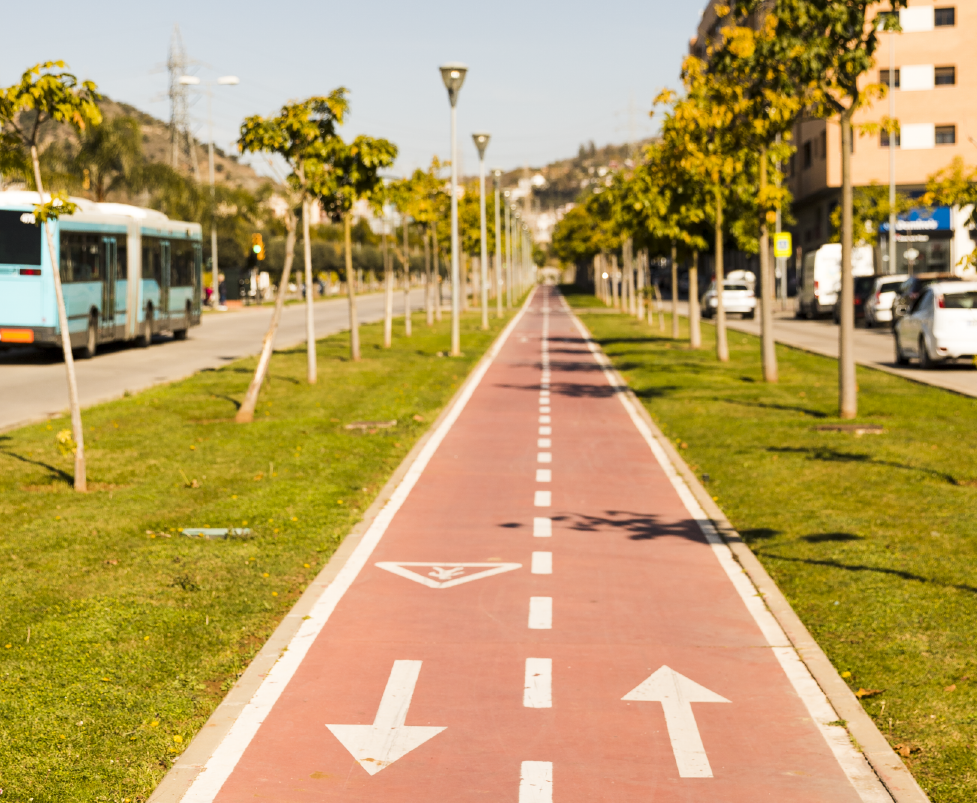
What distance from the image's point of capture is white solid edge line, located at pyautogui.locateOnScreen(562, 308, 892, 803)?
18.1ft

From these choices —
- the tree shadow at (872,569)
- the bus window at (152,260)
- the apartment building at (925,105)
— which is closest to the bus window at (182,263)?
the bus window at (152,260)

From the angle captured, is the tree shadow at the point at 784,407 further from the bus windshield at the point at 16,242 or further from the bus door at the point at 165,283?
the bus door at the point at 165,283

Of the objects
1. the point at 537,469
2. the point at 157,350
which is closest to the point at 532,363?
the point at 157,350

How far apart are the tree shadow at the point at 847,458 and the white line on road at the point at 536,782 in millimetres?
8122

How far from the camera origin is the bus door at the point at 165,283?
36500mm

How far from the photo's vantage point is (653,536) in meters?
10.7

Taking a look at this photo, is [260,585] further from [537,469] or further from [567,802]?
[537,469]

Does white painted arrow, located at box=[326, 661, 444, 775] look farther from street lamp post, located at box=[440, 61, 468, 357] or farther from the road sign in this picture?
street lamp post, located at box=[440, 61, 468, 357]

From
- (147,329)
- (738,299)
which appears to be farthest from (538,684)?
(738,299)

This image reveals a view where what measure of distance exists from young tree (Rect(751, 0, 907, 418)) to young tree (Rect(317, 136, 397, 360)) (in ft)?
28.6

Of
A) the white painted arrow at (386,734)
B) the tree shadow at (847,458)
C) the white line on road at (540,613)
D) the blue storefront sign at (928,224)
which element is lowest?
the white painted arrow at (386,734)

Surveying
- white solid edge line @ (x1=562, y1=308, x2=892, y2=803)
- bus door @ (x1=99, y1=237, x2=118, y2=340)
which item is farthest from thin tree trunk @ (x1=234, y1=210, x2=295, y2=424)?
bus door @ (x1=99, y1=237, x2=118, y2=340)

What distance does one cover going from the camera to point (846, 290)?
56.7ft

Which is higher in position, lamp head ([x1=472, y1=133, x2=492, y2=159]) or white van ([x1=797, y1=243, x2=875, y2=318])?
lamp head ([x1=472, y1=133, x2=492, y2=159])
